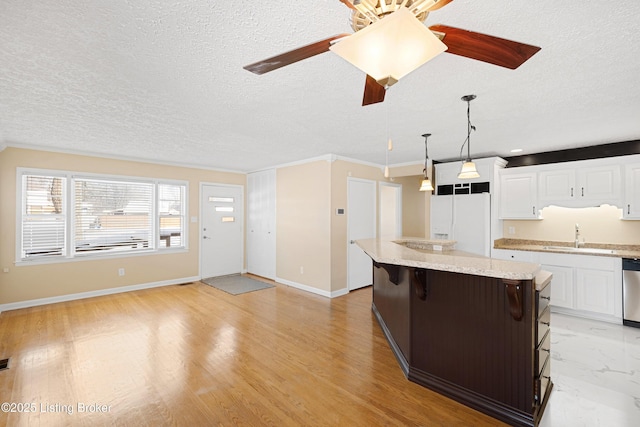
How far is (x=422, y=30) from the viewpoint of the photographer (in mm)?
929

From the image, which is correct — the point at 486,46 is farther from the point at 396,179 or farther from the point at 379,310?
the point at 396,179

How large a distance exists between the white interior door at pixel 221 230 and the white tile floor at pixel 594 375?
5.74 metres

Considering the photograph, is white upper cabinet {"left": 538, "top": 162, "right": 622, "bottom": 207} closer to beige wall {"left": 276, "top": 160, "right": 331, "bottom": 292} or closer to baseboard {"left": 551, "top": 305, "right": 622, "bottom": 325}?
baseboard {"left": 551, "top": 305, "right": 622, "bottom": 325}

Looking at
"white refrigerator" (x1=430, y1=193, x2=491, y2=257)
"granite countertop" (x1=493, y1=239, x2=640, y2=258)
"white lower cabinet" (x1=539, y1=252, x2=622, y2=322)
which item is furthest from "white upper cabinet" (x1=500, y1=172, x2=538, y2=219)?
"white lower cabinet" (x1=539, y1=252, x2=622, y2=322)

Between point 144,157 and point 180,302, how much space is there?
264 centimetres

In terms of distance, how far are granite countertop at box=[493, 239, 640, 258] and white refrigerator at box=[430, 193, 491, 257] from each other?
0.25m

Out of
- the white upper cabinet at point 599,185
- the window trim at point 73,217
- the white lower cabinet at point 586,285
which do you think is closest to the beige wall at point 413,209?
the white lower cabinet at point 586,285

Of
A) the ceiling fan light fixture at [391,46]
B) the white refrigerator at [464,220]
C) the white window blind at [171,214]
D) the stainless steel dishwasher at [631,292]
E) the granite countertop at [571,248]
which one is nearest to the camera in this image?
the ceiling fan light fixture at [391,46]

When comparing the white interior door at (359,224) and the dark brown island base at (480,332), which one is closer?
the dark brown island base at (480,332)

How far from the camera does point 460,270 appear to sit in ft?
6.13

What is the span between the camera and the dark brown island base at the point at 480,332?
1.88 m

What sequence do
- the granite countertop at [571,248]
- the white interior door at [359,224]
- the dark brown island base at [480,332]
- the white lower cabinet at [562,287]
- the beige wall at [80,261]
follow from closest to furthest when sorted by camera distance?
the dark brown island base at [480,332] < the granite countertop at [571,248] < the white lower cabinet at [562,287] < the beige wall at [80,261] < the white interior door at [359,224]

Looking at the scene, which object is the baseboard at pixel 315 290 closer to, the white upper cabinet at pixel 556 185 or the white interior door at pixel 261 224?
the white interior door at pixel 261 224

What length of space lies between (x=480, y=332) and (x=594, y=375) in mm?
1449
